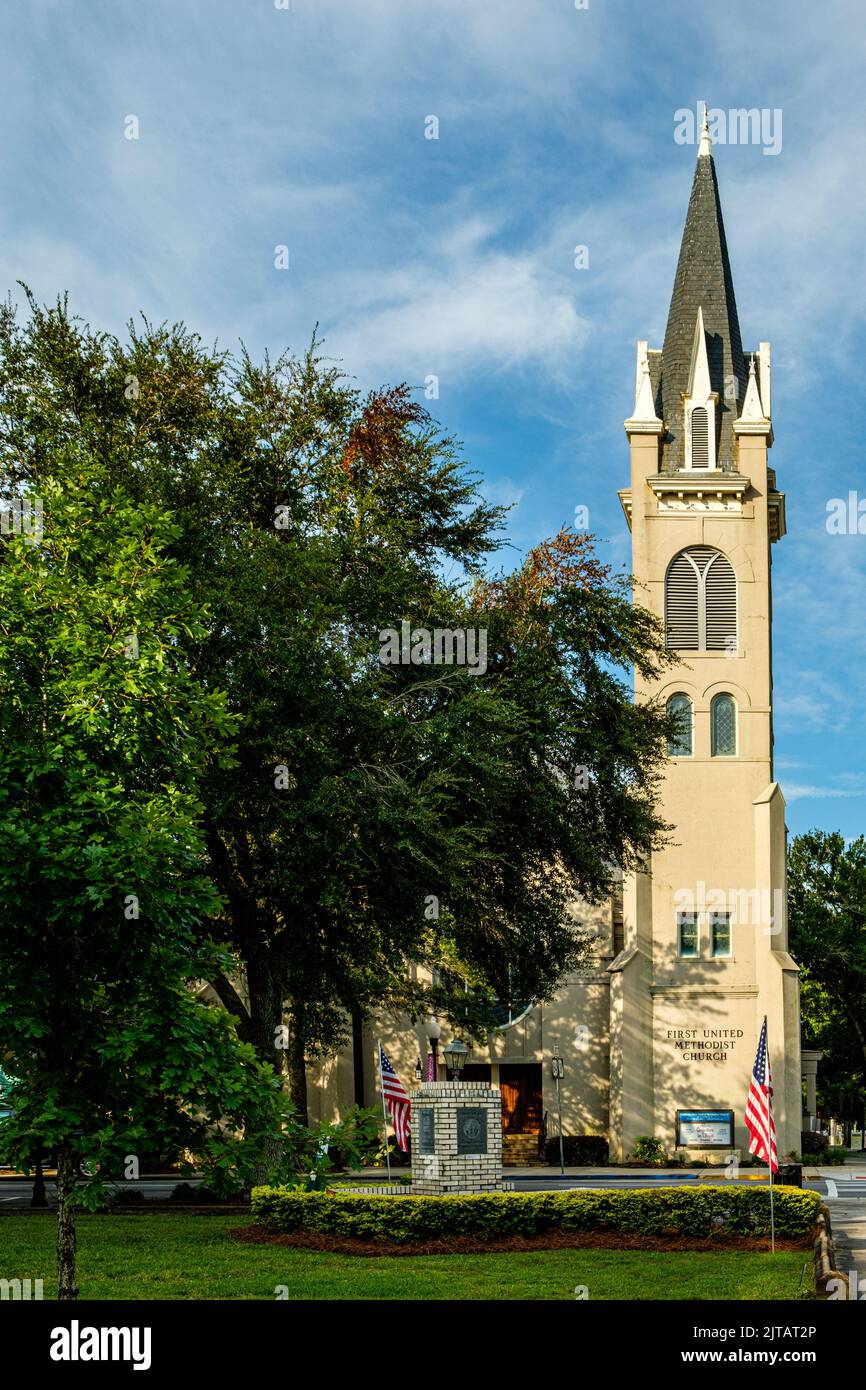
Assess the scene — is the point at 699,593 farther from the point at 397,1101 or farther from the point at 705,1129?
the point at 397,1101

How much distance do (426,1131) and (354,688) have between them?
7.37 metres

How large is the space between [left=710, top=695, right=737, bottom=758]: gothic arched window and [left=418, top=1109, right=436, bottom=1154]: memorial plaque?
2523cm

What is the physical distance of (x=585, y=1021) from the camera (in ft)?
162

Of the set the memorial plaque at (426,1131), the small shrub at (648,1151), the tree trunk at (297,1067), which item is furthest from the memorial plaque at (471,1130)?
the small shrub at (648,1151)

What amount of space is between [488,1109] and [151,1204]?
404 inches

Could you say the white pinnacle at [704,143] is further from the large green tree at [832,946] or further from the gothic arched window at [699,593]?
the large green tree at [832,946]

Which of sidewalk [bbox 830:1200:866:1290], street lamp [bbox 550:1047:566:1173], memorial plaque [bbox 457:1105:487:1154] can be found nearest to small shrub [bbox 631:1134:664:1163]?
street lamp [bbox 550:1047:566:1173]

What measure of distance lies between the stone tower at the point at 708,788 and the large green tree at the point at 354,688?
1254 centimetres

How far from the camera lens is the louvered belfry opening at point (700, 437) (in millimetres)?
50312

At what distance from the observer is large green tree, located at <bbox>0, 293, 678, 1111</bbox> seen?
83.9 feet

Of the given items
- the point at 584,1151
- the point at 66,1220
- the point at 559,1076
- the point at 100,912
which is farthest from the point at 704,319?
the point at 66,1220

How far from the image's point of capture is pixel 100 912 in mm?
12328
